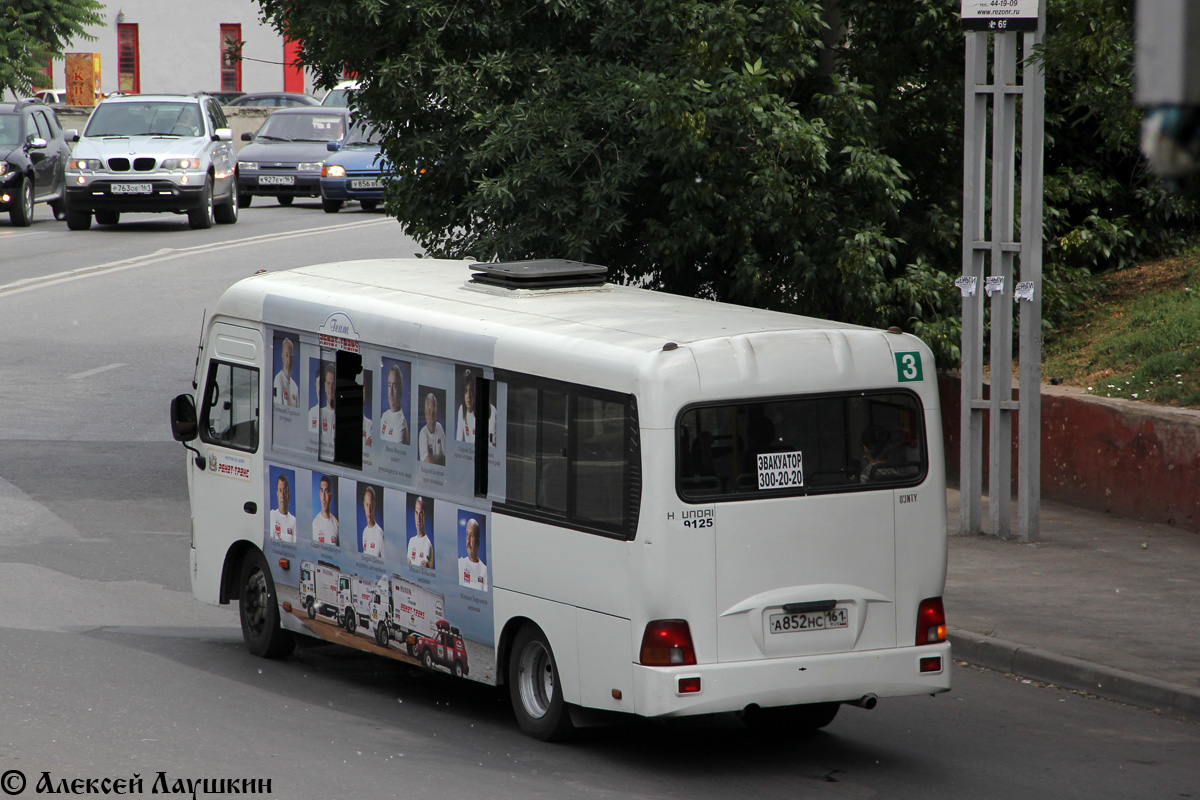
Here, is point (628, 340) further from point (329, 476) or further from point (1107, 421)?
point (1107, 421)

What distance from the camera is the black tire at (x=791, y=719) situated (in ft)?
27.0

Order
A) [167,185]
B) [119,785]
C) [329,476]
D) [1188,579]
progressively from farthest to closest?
1. [167,185]
2. [1188,579]
3. [329,476]
4. [119,785]

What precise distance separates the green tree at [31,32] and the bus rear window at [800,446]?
52.0 meters

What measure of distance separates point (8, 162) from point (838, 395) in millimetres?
26471

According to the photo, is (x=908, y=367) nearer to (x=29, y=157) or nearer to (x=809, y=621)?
(x=809, y=621)

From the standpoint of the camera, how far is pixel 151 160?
1183 inches

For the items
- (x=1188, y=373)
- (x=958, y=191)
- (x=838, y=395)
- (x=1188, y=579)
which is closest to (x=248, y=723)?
(x=838, y=395)

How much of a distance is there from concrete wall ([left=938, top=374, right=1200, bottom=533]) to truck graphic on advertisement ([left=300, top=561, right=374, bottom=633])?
6.13 metres

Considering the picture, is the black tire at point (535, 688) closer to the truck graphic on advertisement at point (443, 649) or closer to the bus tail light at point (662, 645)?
the truck graphic on advertisement at point (443, 649)

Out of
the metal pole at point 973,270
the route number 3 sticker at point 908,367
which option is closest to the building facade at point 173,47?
the metal pole at point 973,270

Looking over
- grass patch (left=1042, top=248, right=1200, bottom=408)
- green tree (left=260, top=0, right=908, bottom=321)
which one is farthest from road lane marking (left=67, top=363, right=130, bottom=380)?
grass patch (left=1042, top=248, right=1200, bottom=408)

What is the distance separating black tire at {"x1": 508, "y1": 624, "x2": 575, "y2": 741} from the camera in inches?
310

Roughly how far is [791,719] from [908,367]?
185 centimetres

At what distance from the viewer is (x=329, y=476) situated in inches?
364
